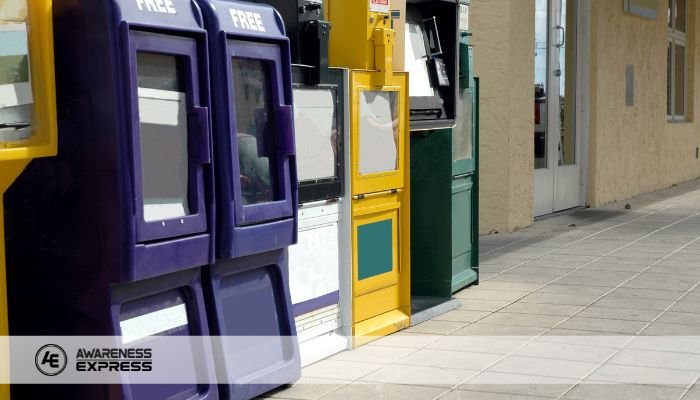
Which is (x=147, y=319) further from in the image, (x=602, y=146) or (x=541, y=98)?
(x=602, y=146)

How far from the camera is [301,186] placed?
5.10 metres

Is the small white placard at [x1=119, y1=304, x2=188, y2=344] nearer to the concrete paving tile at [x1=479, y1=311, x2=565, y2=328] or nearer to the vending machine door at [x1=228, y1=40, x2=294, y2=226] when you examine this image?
the vending machine door at [x1=228, y1=40, x2=294, y2=226]

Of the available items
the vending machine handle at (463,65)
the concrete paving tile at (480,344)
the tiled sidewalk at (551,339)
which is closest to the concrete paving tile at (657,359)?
the tiled sidewalk at (551,339)

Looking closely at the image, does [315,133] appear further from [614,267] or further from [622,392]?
[614,267]

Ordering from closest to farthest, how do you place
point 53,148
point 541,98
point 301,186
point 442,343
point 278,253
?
point 53,148
point 278,253
point 301,186
point 442,343
point 541,98

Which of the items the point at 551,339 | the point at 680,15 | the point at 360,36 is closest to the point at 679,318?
the point at 551,339

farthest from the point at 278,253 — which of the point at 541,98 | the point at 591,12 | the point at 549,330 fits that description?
the point at 591,12

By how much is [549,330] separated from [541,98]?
5.86 m

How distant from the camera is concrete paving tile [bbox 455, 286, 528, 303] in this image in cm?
711

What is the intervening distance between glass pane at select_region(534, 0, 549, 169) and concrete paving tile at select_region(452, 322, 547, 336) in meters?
5.60

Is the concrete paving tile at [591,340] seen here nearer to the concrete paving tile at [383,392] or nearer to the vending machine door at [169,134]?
the concrete paving tile at [383,392]

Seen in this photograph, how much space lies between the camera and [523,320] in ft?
20.8

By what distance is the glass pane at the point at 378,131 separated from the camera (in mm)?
5664

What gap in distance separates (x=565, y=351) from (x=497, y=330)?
2.01ft
